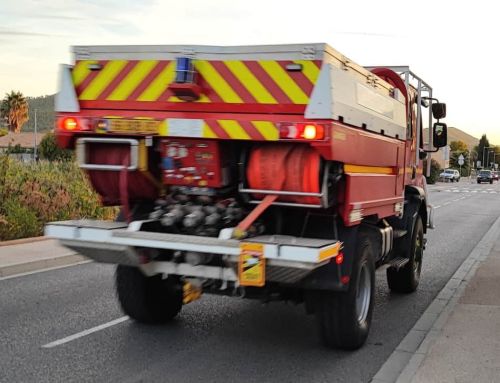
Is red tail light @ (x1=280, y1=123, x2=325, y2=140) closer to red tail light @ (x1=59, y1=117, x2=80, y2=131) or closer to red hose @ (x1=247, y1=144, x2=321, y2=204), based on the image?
red hose @ (x1=247, y1=144, x2=321, y2=204)

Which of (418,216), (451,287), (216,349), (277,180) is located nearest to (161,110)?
(277,180)

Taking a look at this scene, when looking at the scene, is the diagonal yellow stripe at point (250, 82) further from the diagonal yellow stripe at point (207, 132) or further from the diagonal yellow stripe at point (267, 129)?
the diagonal yellow stripe at point (207, 132)

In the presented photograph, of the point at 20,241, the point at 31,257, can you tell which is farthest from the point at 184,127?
the point at 20,241

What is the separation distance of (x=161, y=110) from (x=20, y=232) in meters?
7.86

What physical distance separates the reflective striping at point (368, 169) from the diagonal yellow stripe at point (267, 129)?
0.68 meters

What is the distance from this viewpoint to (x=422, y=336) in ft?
20.8

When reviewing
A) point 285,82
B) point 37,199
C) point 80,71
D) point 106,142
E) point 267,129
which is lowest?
point 37,199

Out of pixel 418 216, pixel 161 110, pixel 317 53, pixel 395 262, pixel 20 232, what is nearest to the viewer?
pixel 317 53

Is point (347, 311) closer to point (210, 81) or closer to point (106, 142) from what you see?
point (210, 81)

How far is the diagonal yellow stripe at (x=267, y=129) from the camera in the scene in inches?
192

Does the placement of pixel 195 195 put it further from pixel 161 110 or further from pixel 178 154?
pixel 161 110

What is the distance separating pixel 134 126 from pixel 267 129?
1158 mm

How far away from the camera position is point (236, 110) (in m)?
5.07

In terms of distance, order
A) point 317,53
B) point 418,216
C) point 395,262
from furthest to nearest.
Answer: point 418,216
point 395,262
point 317,53
